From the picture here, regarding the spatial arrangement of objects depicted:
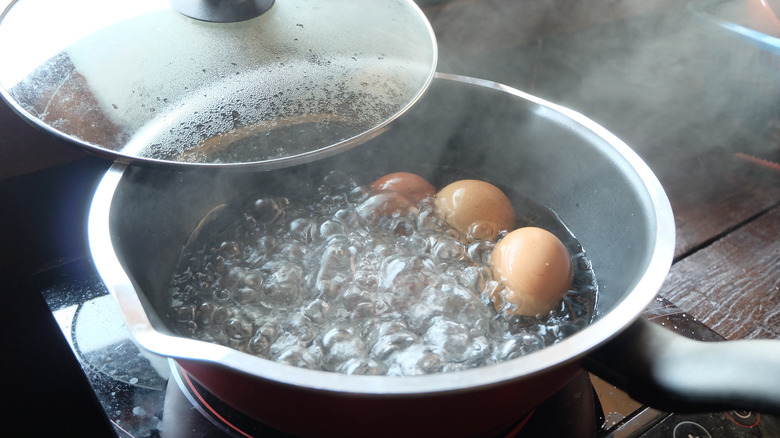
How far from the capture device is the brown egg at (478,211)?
84 cm

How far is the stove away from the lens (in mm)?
659

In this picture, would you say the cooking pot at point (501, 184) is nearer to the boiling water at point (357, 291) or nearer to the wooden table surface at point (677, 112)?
the boiling water at point (357, 291)

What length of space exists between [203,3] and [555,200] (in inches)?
22.3

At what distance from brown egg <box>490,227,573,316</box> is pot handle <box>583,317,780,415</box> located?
178mm

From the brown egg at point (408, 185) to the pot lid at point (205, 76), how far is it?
23 centimetres

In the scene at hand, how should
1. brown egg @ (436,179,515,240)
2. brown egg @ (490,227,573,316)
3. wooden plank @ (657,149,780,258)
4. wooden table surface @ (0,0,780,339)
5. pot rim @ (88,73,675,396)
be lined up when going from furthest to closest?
wooden plank @ (657,149,780,258), wooden table surface @ (0,0,780,339), brown egg @ (436,179,515,240), brown egg @ (490,227,573,316), pot rim @ (88,73,675,396)

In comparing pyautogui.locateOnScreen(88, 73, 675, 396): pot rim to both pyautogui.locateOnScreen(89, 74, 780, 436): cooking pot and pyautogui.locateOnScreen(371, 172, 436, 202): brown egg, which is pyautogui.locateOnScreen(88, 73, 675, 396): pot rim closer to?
pyautogui.locateOnScreen(89, 74, 780, 436): cooking pot

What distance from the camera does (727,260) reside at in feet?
3.37

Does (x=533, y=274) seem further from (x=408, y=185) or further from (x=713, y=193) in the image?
(x=713, y=193)

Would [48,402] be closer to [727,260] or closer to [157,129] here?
[157,129]

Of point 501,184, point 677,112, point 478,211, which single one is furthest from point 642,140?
point 478,211

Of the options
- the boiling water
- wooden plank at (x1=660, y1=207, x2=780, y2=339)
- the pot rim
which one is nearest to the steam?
wooden plank at (x1=660, y1=207, x2=780, y2=339)

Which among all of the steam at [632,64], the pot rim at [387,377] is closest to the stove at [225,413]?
the pot rim at [387,377]

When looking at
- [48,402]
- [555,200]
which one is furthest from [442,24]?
[48,402]
